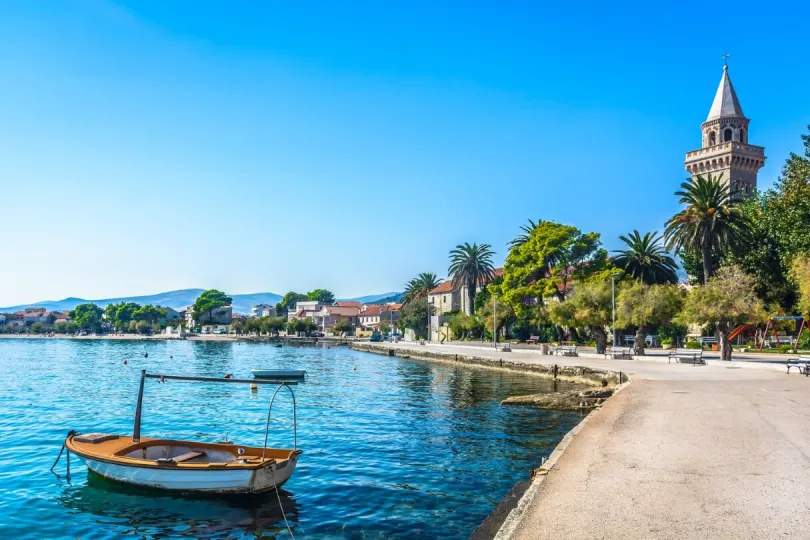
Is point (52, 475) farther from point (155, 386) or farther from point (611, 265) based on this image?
point (611, 265)

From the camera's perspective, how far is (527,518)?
356 inches

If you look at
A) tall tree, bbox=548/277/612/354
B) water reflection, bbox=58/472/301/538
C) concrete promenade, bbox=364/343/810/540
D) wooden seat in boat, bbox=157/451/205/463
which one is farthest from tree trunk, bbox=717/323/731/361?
wooden seat in boat, bbox=157/451/205/463

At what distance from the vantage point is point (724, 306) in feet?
127

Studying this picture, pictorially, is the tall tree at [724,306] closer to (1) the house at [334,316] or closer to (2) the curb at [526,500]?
(2) the curb at [526,500]

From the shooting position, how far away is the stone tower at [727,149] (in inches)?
3046

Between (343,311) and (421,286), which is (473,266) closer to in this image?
(421,286)

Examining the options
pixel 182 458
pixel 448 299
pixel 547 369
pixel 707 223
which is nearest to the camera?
pixel 182 458

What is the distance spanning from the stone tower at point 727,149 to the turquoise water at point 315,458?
54.1 metres

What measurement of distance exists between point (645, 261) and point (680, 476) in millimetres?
59692

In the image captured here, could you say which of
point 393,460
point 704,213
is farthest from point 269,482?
point 704,213

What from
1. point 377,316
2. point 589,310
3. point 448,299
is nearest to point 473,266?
point 448,299

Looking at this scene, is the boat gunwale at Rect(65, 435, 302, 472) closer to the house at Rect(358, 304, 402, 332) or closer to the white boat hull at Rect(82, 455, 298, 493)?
the white boat hull at Rect(82, 455, 298, 493)

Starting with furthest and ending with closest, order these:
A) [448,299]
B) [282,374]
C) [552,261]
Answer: [448,299] < [552,261] < [282,374]

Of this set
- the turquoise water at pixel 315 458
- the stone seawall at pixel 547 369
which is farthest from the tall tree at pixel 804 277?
the turquoise water at pixel 315 458
